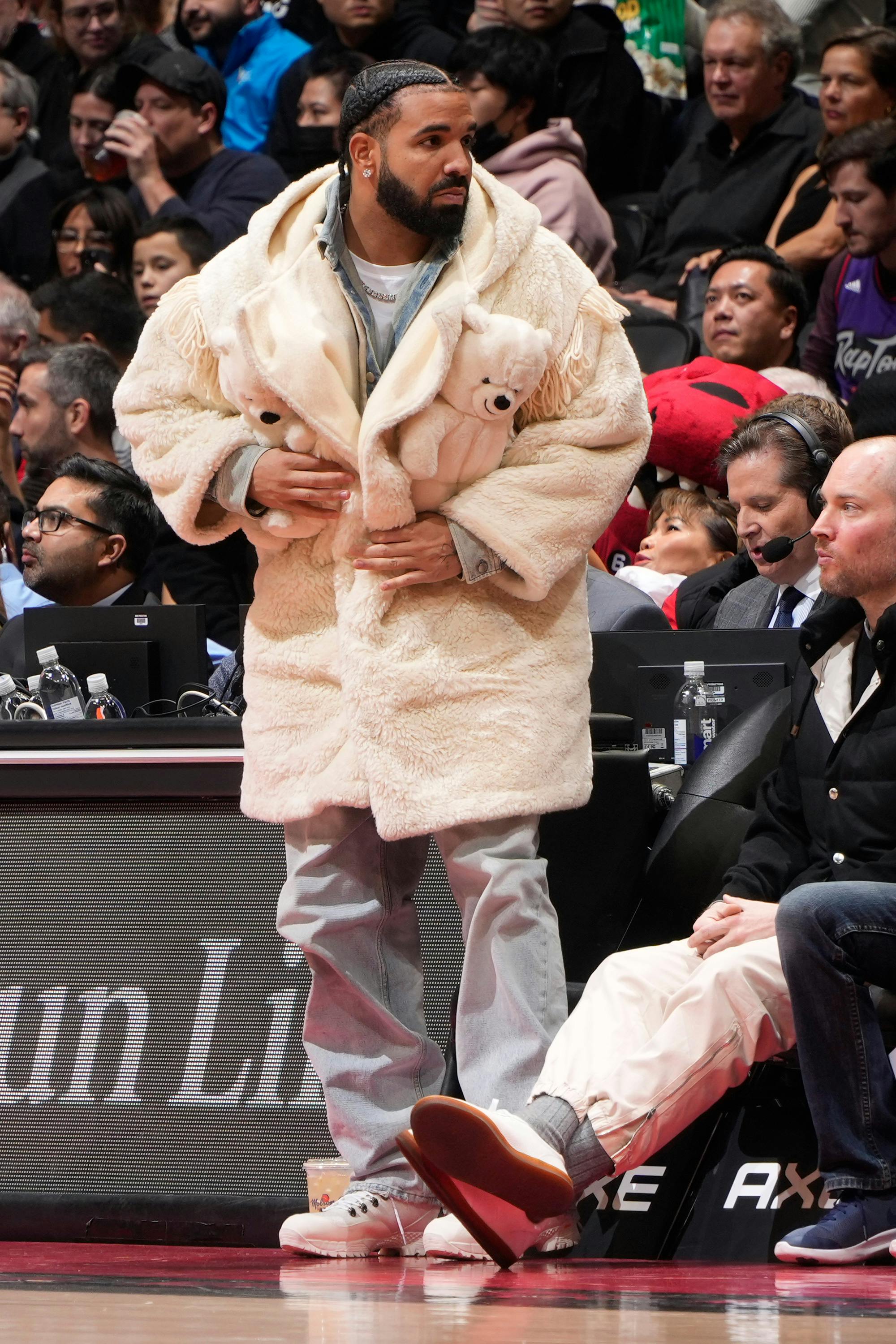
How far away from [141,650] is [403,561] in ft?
3.55

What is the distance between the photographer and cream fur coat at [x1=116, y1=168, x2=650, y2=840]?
2.86 m

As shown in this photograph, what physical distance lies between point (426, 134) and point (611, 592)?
141 centimetres

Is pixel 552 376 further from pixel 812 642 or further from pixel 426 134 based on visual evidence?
pixel 812 642

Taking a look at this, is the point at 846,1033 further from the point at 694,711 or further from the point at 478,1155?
the point at 694,711

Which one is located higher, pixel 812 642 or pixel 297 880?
pixel 812 642

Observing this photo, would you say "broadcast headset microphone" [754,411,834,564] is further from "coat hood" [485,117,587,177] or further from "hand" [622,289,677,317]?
"coat hood" [485,117,587,177]

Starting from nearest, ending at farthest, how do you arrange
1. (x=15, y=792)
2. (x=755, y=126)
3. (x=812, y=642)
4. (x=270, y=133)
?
(x=812, y=642), (x=15, y=792), (x=755, y=126), (x=270, y=133)

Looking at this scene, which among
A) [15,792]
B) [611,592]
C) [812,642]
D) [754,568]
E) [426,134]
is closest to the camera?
[426,134]

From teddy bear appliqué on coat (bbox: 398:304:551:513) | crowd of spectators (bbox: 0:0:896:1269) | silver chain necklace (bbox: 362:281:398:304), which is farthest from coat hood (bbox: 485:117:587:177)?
teddy bear appliqué on coat (bbox: 398:304:551:513)

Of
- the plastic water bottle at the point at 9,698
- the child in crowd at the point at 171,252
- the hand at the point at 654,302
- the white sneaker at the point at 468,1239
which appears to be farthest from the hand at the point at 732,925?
the child in crowd at the point at 171,252

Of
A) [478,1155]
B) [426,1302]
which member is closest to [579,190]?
[478,1155]

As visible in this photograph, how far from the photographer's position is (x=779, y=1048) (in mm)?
2904

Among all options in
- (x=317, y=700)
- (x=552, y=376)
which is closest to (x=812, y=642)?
(x=552, y=376)

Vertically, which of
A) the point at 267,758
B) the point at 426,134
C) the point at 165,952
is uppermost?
the point at 426,134
